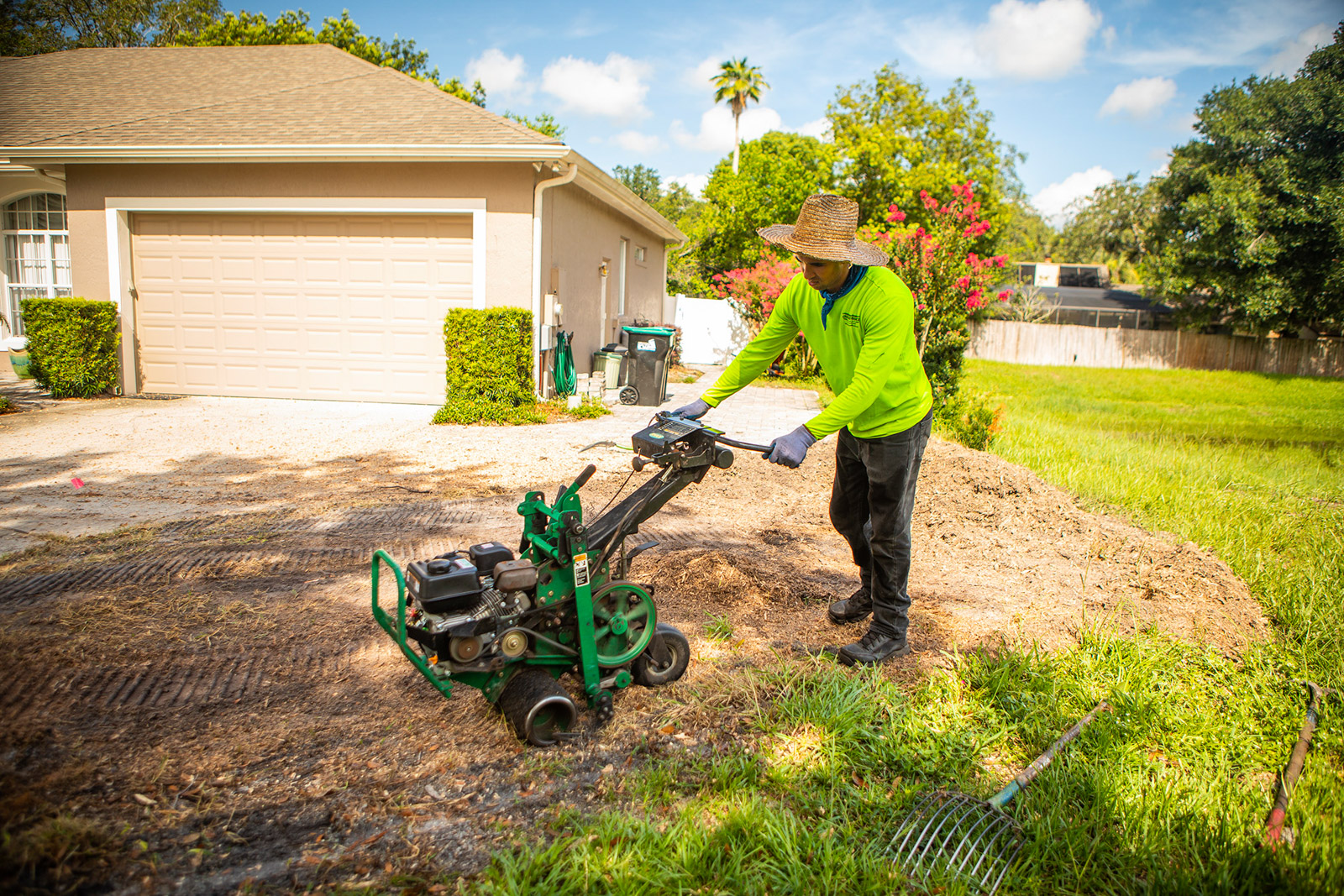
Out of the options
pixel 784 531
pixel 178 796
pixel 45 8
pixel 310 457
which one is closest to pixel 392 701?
pixel 178 796

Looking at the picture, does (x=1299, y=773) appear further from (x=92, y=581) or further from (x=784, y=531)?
(x=92, y=581)

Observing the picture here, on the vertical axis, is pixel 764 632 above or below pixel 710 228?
below

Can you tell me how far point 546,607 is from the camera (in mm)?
2725

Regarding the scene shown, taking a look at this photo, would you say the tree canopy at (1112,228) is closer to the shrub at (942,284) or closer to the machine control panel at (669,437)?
the shrub at (942,284)

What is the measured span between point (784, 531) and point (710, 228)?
1091 inches

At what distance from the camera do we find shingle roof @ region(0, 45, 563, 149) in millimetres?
10172

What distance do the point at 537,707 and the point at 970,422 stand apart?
23.5ft

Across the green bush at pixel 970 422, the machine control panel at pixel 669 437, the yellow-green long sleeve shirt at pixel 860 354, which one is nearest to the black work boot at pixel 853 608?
the yellow-green long sleeve shirt at pixel 860 354

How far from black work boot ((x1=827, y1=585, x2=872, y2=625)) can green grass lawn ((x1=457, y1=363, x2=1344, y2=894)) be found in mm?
536

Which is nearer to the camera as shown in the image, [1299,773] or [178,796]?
[178,796]

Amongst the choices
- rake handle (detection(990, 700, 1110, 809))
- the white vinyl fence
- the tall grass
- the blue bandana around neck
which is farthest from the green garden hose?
the white vinyl fence

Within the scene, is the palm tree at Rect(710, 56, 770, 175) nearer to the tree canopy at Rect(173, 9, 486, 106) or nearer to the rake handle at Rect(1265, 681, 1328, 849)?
the tree canopy at Rect(173, 9, 486, 106)

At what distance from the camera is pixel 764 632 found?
12.3 ft

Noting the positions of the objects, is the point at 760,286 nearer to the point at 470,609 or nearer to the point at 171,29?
the point at 470,609
